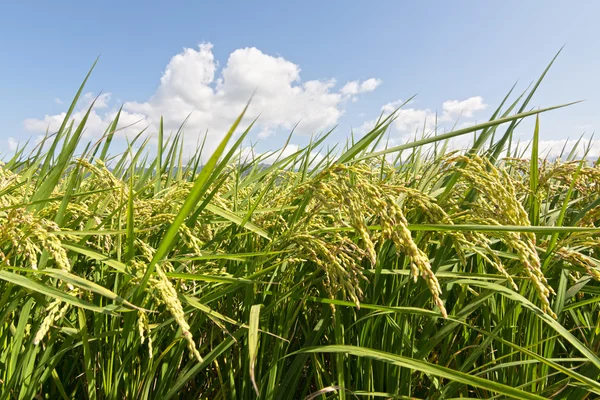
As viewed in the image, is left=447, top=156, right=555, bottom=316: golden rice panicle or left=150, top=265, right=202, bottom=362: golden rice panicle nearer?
left=150, top=265, right=202, bottom=362: golden rice panicle

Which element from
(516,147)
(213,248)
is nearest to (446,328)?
(213,248)

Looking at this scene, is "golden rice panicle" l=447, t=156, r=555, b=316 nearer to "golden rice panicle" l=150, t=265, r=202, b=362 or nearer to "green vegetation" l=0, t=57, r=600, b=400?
"green vegetation" l=0, t=57, r=600, b=400

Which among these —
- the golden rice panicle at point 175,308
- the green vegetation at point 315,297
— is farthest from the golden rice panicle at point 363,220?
the golden rice panicle at point 175,308

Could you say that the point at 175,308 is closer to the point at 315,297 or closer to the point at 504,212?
the point at 315,297

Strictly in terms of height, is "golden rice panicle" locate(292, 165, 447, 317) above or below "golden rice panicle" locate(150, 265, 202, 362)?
above

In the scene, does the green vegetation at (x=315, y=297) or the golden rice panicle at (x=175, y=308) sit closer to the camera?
the golden rice panicle at (x=175, y=308)

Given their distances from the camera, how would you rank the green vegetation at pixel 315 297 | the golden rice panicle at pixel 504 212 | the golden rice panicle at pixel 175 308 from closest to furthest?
1. the golden rice panicle at pixel 175 308
2. the golden rice panicle at pixel 504 212
3. the green vegetation at pixel 315 297

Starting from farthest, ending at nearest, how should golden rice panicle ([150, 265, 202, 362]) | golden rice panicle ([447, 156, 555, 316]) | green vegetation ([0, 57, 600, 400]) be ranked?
green vegetation ([0, 57, 600, 400]) < golden rice panicle ([447, 156, 555, 316]) < golden rice panicle ([150, 265, 202, 362])

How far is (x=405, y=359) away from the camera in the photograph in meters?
1.05

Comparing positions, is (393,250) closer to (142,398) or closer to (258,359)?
(258,359)

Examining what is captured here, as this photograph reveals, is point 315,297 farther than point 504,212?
Yes

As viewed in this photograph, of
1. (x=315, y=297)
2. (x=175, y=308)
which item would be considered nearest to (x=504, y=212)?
(x=315, y=297)

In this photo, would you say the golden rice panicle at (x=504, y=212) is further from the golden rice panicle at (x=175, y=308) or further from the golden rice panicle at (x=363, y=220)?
the golden rice panicle at (x=175, y=308)

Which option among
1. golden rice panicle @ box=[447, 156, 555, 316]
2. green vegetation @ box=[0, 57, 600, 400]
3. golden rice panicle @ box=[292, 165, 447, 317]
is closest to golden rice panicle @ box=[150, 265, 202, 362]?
green vegetation @ box=[0, 57, 600, 400]
